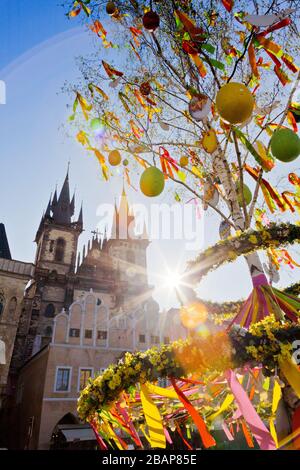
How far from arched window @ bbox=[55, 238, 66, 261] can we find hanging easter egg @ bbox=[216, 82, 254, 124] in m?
37.7

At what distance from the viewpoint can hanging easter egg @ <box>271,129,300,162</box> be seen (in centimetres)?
331

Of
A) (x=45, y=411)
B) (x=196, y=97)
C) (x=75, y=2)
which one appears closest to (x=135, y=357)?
(x=196, y=97)

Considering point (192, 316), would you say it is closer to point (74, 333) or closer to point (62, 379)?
point (62, 379)

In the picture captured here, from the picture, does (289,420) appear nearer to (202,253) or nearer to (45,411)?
(202,253)

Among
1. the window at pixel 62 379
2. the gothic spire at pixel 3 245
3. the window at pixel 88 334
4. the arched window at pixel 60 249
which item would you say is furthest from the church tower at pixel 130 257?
the window at pixel 62 379

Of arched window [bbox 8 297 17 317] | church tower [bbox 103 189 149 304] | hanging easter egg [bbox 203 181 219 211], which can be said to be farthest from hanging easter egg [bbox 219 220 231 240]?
church tower [bbox 103 189 149 304]

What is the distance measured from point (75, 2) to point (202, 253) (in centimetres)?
520

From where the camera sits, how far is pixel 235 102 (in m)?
3.01

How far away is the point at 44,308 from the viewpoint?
31516 mm

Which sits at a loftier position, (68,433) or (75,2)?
(75,2)

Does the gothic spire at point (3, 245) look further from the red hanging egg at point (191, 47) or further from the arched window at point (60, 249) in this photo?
the red hanging egg at point (191, 47)

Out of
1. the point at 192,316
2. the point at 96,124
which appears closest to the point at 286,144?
the point at 192,316

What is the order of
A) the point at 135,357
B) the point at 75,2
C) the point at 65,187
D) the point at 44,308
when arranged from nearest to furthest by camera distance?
the point at 135,357, the point at 75,2, the point at 44,308, the point at 65,187

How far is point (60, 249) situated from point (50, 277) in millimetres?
6425
